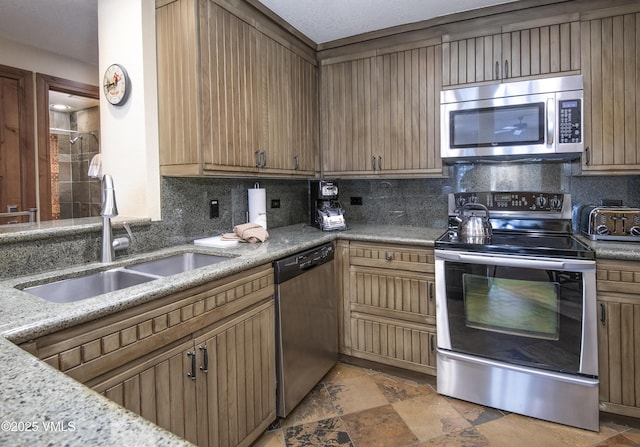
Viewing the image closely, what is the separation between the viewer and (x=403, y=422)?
2.04 metres

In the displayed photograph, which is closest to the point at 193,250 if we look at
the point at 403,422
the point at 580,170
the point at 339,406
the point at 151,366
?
the point at 151,366

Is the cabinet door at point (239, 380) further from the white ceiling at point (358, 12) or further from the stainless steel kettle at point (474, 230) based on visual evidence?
the white ceiling at point (358, 12)

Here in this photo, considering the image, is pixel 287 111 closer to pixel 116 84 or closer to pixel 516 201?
pixel 116 84

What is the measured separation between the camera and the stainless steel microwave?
2234 mm

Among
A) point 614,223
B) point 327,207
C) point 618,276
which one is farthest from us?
point 327,207

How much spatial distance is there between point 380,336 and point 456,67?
191cm

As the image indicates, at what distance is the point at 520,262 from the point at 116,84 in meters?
2.42

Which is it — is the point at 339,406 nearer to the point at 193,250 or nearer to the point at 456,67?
the point at 193,250

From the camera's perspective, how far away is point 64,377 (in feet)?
2.28

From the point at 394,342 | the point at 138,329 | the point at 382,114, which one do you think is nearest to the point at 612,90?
the point at 382,114

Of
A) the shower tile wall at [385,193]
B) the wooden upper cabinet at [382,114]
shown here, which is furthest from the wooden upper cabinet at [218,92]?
the wooden upper cabinet at [382,114]

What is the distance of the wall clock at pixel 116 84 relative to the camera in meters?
2.05

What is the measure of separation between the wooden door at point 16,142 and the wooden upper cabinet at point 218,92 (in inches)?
72.5

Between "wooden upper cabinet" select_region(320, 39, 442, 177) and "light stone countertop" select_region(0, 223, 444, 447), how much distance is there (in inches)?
48.6
